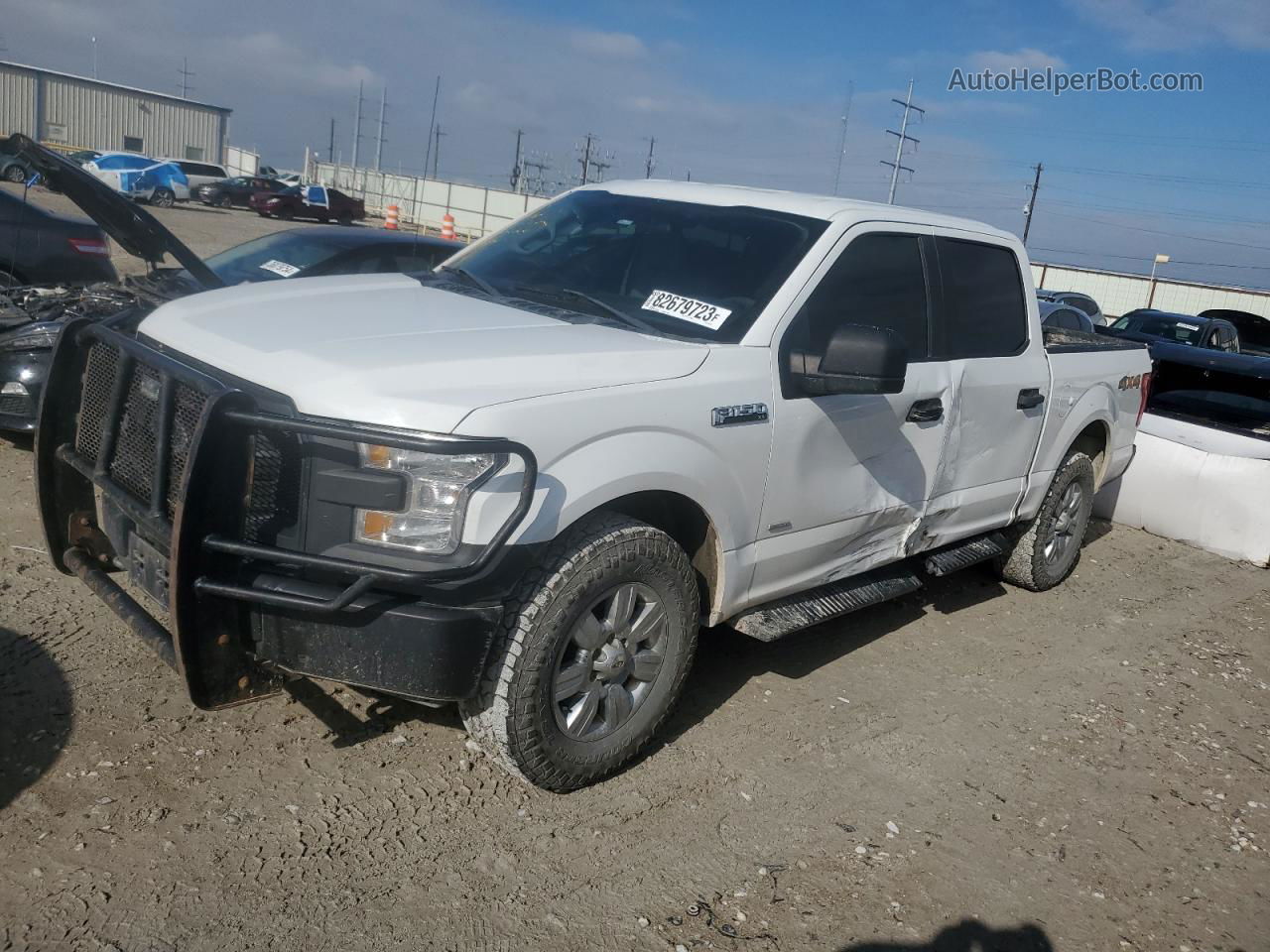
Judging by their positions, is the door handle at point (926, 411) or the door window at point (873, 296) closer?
the door window at point (873, 296)

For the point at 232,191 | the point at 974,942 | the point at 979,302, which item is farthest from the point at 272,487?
the point at 232,191

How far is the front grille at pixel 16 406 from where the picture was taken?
584 cm

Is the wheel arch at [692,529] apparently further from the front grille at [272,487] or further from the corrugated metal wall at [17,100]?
the corrugated metal wall at [17,100]

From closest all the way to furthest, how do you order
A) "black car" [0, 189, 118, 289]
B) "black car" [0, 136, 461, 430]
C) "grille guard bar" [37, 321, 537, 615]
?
"grille guard bar" [37, 321, 537, 615], "black car" [0, 136, 461, 430], "black car" [0, 189, 118, 289]

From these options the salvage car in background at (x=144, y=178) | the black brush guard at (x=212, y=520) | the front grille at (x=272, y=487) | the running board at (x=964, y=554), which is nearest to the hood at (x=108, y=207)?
the black brush guard at (x=212, y=520)

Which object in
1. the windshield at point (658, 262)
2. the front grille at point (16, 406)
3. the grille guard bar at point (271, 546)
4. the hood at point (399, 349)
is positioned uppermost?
the windshield at point (658, 262)

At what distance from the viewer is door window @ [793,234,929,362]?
3920 mm

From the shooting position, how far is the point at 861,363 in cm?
354

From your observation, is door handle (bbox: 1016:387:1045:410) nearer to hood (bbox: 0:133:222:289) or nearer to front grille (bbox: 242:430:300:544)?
front grille (bbox: 242:430:300:544)

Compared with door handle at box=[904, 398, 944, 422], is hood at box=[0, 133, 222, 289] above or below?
above

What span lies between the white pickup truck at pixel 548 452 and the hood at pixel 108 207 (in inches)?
81.7

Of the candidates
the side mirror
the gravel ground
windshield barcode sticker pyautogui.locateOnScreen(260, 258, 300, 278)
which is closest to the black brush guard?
the gravel ground

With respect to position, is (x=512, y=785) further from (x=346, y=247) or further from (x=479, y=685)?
(x=346, y=247)

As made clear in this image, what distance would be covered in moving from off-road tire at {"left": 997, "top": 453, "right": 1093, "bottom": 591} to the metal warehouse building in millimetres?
57060
